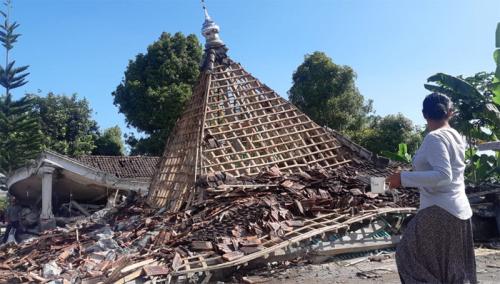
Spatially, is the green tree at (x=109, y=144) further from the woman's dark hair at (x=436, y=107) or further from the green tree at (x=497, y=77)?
the woman's dark hair at (x=436, y=107)

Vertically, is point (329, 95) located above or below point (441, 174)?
above

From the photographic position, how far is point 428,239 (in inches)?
126

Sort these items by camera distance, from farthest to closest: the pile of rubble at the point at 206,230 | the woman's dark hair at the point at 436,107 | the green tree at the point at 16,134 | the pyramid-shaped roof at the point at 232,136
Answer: the green tree at the point at 16,134, the pyramid-shaped roof at the point at 232,136, the pile of rubble at the point at 206,230, the woman's dark hair at the point at 436,107

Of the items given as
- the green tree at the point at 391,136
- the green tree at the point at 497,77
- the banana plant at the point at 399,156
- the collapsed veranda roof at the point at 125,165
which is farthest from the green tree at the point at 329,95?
the green tree at the point at 497,77

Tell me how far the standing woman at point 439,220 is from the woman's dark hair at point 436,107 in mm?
126

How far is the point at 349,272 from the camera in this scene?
639 cm

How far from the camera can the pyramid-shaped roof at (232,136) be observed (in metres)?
9.60

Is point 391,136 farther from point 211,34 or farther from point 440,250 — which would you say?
point 440,250

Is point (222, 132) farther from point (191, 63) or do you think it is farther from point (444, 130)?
point (191, 63)

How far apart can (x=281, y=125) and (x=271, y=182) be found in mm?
2279

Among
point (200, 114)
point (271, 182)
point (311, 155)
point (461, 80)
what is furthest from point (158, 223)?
point (461, 80)

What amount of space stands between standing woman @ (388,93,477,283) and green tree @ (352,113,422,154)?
19.4 m

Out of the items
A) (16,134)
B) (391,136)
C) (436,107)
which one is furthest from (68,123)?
(436,107)

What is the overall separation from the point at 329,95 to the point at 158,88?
8729 millimetres
